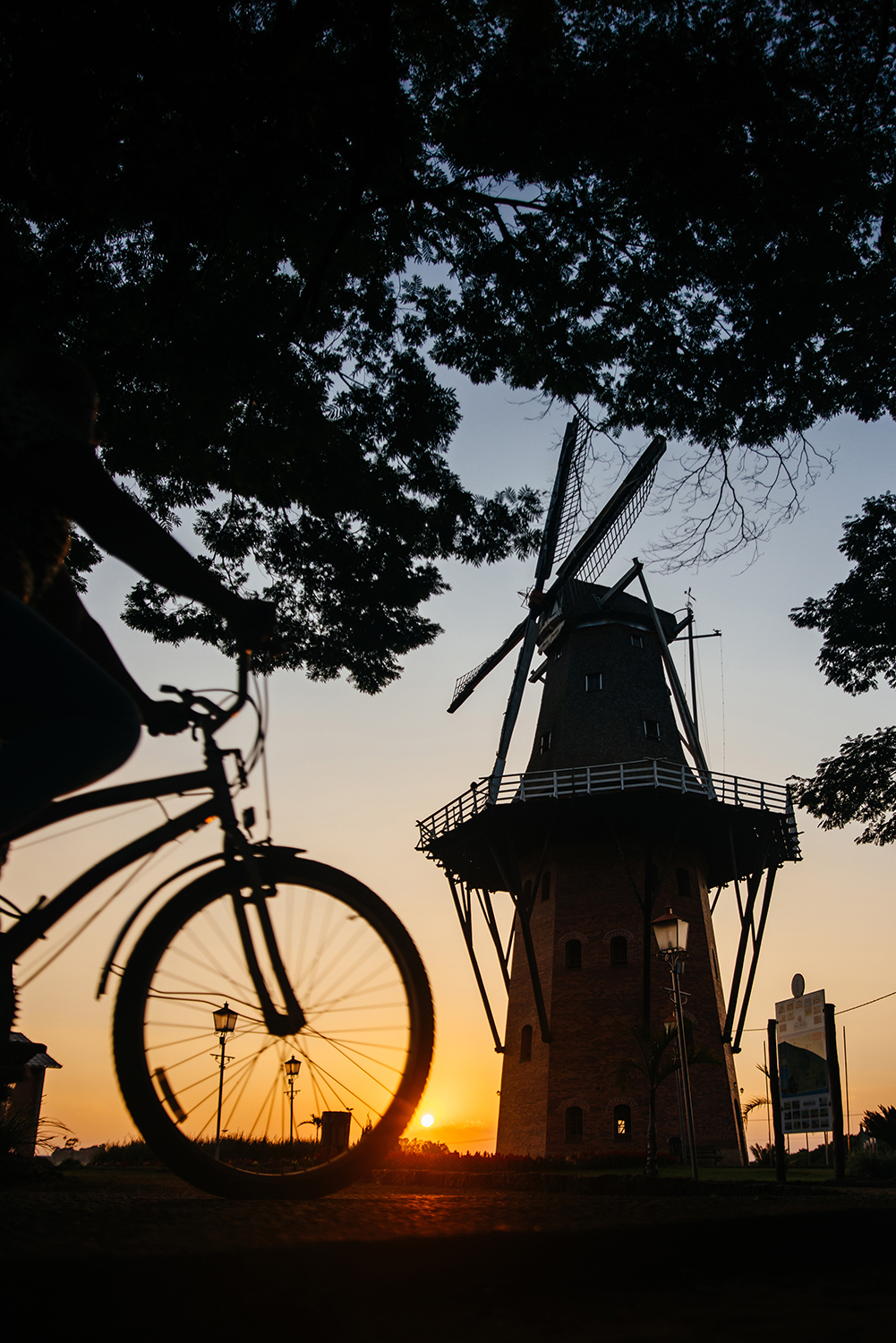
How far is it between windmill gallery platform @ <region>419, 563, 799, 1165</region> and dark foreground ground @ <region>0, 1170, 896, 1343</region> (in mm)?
20202

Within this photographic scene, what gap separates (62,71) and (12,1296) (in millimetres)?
5943

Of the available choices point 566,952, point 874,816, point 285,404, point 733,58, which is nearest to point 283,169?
point 285,404

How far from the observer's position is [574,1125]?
2128 centimetres

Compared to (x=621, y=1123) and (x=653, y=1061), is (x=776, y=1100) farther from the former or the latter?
(x=621, y=1123)

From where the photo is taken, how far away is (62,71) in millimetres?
4887

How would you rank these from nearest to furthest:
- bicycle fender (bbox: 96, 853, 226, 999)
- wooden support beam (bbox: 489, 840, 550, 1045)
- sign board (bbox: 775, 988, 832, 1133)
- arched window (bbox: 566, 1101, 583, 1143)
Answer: bicycle fender (bbox: 96, 853, 226, 999), sign board (bbox: 775, 988, 832, 1133), arched window (bbox: 566, 1101, 583, 1143), wooden support beam (bbox: 489, 840, 550, 1045)

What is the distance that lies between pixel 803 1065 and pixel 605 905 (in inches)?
476

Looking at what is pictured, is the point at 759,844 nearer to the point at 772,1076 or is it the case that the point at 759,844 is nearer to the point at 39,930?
the point at 772,1076

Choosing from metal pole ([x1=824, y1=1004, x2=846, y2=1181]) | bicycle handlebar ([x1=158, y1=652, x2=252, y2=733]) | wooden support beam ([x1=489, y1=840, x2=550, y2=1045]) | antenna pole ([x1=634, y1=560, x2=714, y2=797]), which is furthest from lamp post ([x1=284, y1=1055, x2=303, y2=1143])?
antenna pole ([x1=634, y1=560, x2=714, y2=797])

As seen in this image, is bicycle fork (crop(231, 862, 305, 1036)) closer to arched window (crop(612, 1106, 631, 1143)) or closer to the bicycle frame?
the bicycle frame

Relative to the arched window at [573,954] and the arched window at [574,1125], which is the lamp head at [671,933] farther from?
the arched window at [574,1125]

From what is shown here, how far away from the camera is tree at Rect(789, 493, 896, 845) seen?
16031 mm

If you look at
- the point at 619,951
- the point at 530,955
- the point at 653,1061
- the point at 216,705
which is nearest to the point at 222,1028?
the point at 216,705

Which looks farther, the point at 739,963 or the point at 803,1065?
the point at 739,963
